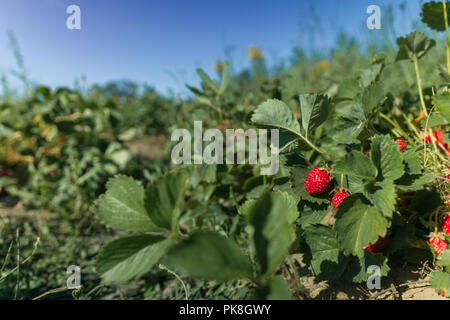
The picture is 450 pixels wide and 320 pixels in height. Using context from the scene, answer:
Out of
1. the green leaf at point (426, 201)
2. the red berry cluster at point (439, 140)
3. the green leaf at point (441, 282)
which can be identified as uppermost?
the red berry cluster at point (439, 140)

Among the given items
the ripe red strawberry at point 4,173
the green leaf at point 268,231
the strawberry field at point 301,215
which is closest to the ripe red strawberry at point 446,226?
the strawberry field at point 301,215

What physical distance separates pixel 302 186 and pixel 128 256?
399 mm

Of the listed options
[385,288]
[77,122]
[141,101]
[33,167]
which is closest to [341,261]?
[385,288]

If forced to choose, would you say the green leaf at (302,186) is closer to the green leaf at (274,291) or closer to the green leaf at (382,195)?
the green leaf at (382,195)

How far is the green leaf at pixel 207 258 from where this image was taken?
13.0 inches

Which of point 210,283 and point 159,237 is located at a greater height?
point 159,237

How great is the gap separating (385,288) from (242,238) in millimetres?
438

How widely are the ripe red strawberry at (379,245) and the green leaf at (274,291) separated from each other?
339 mm

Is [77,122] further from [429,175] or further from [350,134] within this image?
[429,175]

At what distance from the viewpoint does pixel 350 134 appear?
28.0 inches

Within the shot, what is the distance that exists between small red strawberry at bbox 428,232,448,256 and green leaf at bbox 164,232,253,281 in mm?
477

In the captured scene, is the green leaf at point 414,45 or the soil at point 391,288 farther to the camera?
the green leaf at point 414,45

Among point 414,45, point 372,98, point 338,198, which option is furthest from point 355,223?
point 414,45

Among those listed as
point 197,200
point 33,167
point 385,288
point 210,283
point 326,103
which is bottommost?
point 210,283
